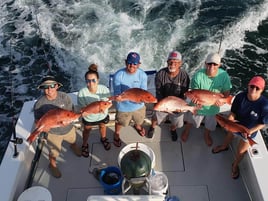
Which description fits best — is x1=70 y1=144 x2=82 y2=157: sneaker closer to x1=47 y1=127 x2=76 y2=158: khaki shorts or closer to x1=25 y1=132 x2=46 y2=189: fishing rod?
x1=47 y1=127 x2=76 y2=158: khaki shorts

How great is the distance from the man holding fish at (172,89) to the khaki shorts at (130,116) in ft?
0.77

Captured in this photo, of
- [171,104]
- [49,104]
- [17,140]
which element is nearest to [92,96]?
[49,104]

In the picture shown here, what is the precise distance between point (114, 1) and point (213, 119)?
6973 mm

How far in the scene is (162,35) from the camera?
962 centimetres

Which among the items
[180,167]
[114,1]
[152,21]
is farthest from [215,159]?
[114,1]

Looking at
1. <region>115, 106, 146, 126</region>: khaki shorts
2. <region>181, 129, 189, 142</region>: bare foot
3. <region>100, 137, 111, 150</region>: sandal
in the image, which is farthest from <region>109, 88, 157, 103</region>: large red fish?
<region>181, 129, 189, 142</region>: bare foot

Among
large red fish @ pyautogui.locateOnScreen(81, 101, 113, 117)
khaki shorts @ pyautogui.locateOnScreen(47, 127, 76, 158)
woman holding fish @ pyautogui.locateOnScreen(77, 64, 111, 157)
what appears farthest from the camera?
khaki shorts @ pyautogui.locateOnScreen(47, 127, 76, 158)

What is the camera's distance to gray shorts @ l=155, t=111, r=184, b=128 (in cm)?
500

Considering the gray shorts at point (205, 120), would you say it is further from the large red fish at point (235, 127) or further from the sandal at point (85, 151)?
the sandal at point (85, 151)

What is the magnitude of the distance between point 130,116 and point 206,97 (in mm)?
1164

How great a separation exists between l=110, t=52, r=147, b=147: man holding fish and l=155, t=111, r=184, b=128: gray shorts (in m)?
0.23

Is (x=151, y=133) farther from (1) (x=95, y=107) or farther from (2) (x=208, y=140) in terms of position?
(1) (x=95, y=107)

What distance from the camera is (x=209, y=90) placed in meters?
4.50

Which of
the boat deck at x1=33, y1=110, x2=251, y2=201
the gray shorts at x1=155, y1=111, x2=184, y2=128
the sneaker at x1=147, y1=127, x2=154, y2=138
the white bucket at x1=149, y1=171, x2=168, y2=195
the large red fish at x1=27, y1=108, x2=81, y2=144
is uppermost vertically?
the large red fish at x1=27, y1=108, x2=81, y2=144
